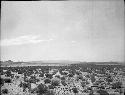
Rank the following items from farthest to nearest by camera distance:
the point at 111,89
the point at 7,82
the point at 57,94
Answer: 1. the point at 7,82
2. the point at 111,89
3. the point at 57,94

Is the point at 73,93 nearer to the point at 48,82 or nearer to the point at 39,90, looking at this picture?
the point at 39,90

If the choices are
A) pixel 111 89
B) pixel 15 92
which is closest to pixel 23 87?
pixel 15 92

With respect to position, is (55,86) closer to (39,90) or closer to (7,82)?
(39,90)

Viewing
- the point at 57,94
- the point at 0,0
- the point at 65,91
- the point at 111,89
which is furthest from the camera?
the point at 111,89

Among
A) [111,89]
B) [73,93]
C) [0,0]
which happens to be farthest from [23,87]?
[0,0]

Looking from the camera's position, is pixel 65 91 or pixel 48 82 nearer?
pixel 65 91

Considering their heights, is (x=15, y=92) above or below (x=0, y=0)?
below

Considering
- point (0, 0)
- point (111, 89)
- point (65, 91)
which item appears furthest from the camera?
point (111, 89)

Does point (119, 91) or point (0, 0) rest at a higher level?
point (0, 0)

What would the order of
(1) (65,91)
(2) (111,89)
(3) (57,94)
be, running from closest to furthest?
(3) (57,94) → (1) (65,91) → (2) (111,89)
